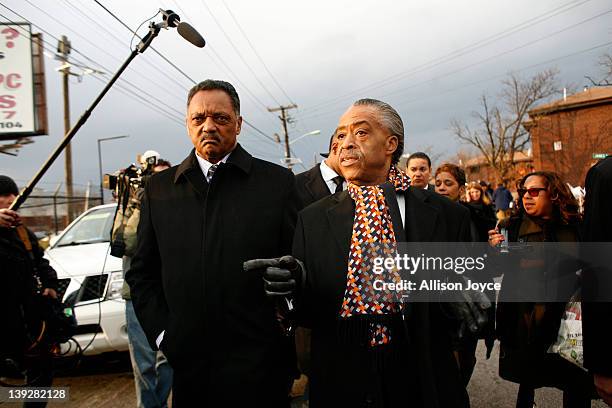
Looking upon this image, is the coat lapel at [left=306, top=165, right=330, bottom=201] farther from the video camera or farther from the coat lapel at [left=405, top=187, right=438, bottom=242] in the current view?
the video camera

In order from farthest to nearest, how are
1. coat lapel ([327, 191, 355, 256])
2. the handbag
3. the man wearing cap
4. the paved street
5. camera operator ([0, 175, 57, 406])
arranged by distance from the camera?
1. the man wearing cap
2. the paved street
3. camera operator ([0, 175, 57, 406])
4. the handbag
5. coat lapel ([327, 191, 355, 256])

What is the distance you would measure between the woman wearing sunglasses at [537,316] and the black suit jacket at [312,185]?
153 centimetres

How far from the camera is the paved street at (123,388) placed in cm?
406

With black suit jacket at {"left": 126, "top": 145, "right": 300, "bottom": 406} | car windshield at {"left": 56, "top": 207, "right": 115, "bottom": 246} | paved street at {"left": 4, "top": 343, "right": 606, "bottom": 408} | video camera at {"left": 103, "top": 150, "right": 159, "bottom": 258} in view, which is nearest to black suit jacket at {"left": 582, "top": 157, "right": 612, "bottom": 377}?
black suit jacket at {"left": 126, "top": 145, "right": 300, "bottom": 406}

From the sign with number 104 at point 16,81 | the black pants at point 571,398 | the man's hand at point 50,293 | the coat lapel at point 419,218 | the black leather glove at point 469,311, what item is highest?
the sign with number 104 at point 16,81

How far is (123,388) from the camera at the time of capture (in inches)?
184

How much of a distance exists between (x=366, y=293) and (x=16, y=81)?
433 centimetres

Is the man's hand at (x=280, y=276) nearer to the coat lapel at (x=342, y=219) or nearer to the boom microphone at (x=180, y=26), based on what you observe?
the coat lapel at (x=342, y=219)

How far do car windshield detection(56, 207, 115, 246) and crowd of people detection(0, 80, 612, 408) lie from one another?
4.04 m

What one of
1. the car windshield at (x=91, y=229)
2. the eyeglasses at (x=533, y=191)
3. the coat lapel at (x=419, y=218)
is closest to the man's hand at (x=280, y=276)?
the coat lapel at (x=419, y=218)

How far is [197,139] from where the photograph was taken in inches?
93.7

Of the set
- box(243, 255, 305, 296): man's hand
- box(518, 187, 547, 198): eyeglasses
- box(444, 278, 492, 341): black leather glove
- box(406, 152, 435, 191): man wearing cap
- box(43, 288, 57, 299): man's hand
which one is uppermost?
box(406, 152, 435, 191): man wearing cap

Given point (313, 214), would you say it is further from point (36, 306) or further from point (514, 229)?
point (36, 306)

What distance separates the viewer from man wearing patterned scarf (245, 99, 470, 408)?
1738 millimetres
